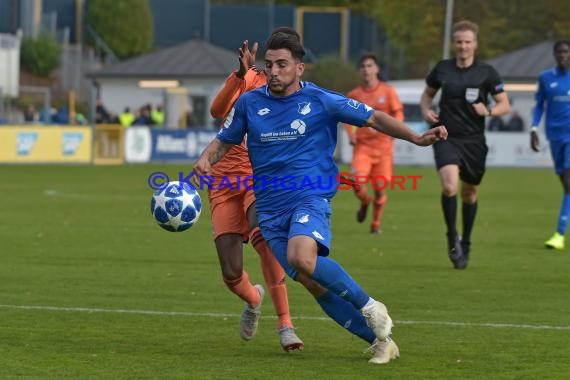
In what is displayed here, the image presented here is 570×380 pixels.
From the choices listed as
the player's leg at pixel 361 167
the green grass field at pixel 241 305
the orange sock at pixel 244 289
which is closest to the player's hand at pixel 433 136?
the green grass field at pixel 241 305

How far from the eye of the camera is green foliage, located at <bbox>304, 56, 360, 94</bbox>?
201 feet

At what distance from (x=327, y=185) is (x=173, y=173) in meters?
23.9

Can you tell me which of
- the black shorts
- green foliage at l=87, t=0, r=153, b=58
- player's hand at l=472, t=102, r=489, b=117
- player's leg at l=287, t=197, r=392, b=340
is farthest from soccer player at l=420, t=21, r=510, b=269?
green foliage at l=87, t=0, r=153, b=58

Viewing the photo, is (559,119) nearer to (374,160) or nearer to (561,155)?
(561,155)

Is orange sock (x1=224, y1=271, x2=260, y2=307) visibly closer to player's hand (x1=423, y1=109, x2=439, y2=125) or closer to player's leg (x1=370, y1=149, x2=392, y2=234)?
player's hand (x1=423, y1=109, x2=439, y2=125)

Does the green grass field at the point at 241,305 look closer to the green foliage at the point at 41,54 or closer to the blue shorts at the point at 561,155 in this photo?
the blue shorts at the point at 561,155

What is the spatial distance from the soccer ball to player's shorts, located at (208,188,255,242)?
175 millimetres

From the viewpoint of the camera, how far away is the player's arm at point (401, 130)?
24.6 feet

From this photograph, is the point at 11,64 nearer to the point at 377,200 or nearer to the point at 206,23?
the point at 206,23

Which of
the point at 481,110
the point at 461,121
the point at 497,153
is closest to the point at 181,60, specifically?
the point at 497,153

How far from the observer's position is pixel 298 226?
25.2 ft

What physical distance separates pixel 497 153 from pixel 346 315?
30021 millimetres

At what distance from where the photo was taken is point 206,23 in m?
75.1

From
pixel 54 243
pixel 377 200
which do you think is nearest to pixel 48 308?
pixel 54 243
